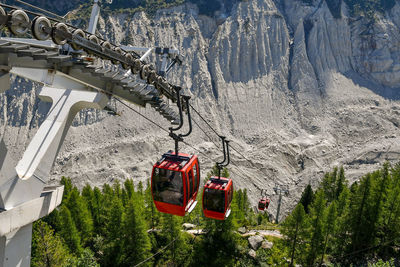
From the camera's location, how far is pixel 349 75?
65.5m

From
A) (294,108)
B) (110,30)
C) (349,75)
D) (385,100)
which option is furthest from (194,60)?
(385,100)

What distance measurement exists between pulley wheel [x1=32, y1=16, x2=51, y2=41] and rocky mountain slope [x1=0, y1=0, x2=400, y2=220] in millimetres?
40653

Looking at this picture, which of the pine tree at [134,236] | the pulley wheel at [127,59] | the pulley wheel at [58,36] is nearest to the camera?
the pulley wheel at [58,36]

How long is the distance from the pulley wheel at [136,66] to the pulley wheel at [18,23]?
3.42 meters

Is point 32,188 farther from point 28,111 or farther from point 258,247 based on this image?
point 28,111

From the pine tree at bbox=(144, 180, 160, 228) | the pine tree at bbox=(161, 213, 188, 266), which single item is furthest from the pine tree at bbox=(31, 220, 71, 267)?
the pine tree at bbox=(144, 180, 160, 228)

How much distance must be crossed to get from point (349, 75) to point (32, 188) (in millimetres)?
70642

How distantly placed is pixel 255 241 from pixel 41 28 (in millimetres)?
23620

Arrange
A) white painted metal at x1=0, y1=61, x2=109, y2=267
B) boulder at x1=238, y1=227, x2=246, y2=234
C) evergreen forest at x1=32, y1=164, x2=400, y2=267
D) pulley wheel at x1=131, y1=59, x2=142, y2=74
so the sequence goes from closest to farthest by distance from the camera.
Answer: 1. white painted metal at x1=0, y1=61, x2=109, y2=267
2. pulley wheel at x1=131, y1=59, x2=142, y2=74
3. evergreen forest at x1=32, y1=164, x2=400, y2=267
4. boulder at x1=238, y1=227, x2=246, y2=234

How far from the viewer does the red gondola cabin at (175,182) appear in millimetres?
8875

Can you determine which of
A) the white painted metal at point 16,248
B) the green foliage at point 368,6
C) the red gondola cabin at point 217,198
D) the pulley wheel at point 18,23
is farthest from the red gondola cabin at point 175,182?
the green foliage at point 368,6

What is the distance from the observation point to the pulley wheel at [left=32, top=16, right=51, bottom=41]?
5.46m

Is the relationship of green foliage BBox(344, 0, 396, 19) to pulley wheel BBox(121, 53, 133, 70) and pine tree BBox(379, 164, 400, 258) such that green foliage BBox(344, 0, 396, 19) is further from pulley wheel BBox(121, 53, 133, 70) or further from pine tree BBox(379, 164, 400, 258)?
pulley wheel BBox(121, 53, 133, 70)

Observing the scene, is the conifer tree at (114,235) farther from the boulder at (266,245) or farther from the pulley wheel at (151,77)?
the pulley wheel at (151,77)
